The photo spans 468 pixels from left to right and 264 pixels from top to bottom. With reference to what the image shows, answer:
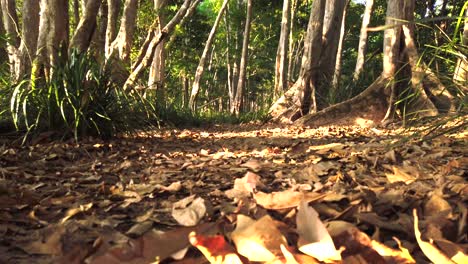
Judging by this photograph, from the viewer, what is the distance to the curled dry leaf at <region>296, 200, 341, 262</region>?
121cm

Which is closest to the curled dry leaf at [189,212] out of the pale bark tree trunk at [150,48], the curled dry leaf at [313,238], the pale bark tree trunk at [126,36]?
the curled dry leaf at [313,238]

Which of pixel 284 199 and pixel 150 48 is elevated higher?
pixel 150 48

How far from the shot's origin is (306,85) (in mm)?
8391

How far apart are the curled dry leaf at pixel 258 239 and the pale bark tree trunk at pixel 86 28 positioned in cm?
408

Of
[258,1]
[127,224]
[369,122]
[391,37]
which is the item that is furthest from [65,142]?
[258,1]

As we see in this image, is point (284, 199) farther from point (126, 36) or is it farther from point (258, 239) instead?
point (126, 36)

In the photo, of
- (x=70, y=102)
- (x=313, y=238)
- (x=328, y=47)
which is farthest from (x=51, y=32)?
(x=328, y=47)

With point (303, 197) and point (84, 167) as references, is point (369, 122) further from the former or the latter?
point (303, 197)

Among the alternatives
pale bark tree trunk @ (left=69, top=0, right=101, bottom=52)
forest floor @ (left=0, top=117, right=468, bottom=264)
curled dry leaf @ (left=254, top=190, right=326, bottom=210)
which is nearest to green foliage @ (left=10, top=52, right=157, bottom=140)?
pale bark tree trunk @ (left=69, top=0, right=101, bottom=52)

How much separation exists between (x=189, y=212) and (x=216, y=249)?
1.39 feet

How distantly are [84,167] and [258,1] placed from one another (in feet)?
54.8

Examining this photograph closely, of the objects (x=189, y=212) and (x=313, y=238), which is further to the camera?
(x=189, y=212)

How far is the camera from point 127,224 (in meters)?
1.82

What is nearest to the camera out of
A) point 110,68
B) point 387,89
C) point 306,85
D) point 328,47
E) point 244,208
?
point 244,208
